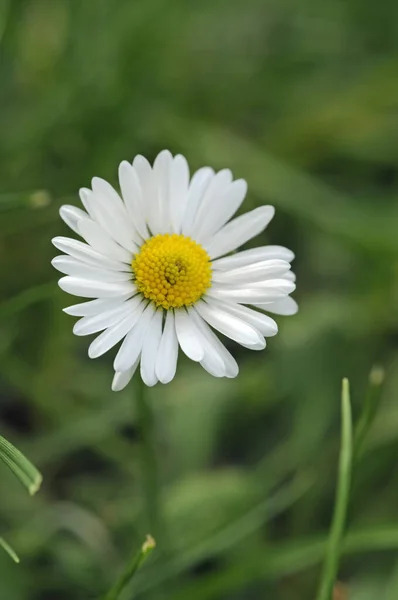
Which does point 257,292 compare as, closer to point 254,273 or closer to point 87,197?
point 254,273

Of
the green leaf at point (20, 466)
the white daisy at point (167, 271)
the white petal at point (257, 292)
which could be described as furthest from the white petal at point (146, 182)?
the green leaf at point (20, 466)

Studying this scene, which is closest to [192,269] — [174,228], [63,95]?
[174,228]

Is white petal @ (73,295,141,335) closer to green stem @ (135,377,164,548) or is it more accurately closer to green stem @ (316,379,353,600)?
green stem @ (135,377,164,548)

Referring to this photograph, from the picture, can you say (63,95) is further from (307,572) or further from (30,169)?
(307,572)

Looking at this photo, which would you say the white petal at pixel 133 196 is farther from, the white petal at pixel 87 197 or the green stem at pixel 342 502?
the green stem at pixel 342 502

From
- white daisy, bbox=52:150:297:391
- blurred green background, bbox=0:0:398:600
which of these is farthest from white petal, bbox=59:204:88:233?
blurred green background, bbox=0:0:398:600

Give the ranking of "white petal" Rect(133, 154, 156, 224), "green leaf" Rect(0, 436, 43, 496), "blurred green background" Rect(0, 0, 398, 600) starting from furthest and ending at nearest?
"blurred green background" Rect(0, 0, 398, 600) → "white petal" Rect(133, 154, 156, 224) → "green leaf" Rect(0, 436, 43, 496)

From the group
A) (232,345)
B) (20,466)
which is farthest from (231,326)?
(232,345)
